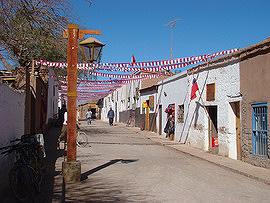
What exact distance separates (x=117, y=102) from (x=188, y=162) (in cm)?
3530

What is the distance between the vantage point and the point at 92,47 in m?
8.30

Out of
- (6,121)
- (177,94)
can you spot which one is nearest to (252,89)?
(6,121)

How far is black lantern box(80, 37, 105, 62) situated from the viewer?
27.2 feet

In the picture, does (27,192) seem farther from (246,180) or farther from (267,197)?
(246,180)

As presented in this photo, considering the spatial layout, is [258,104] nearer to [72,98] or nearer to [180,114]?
[72,98]

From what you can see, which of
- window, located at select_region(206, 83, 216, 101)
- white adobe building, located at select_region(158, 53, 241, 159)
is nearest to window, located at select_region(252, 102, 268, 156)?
white adobe building, located at select_region(158, 53, 241, 159)

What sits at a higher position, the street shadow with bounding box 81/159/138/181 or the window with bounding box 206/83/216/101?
the window with bounding box 206/83/216/101

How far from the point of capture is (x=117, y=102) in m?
46.3

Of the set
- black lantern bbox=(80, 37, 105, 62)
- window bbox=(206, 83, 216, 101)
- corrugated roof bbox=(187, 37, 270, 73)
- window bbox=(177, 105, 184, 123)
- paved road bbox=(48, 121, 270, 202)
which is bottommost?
paved road bbox=(48, 121, 270, 202)

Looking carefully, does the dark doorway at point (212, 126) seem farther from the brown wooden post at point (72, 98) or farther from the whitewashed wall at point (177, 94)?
the brown wooden post at point (72, 98)

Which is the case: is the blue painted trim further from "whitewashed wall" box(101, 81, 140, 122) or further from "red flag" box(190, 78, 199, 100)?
"whitewashed wall" box(101, 81, 140, 122)

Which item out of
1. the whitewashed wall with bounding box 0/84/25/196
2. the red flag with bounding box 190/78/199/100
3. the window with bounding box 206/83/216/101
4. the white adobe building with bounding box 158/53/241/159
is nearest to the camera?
the whitewashed wall with bounding box 0/84/25/196

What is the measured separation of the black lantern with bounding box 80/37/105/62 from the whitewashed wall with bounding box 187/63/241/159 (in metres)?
5.66

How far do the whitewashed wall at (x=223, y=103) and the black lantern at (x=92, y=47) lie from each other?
18.6ft
